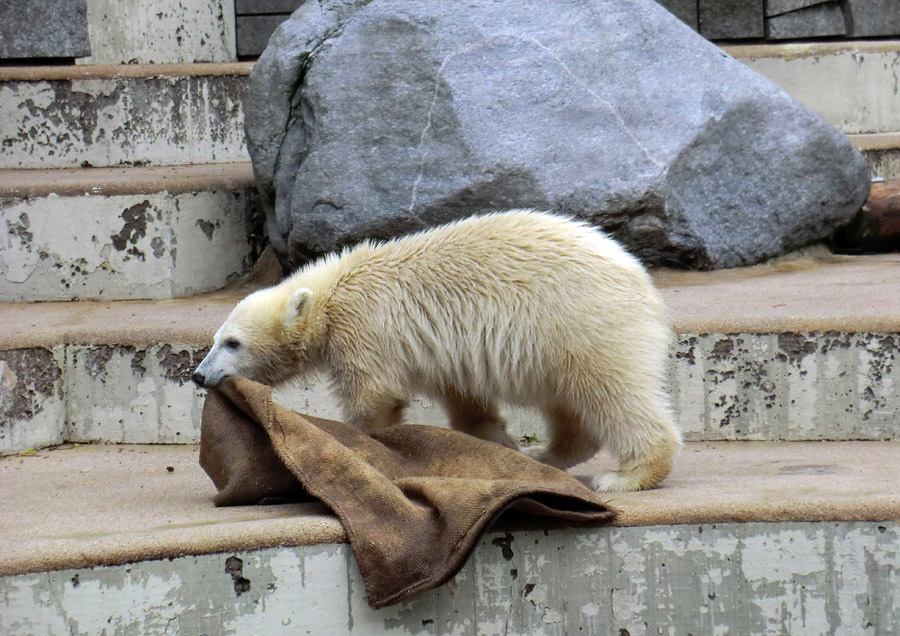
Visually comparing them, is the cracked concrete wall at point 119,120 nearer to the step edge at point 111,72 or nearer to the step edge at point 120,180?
the step edge at point 111,72

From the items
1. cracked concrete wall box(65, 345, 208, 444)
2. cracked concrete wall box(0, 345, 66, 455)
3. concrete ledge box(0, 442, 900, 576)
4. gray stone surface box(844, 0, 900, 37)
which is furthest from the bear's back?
gray stone surface box(844, 0, 900, 37)

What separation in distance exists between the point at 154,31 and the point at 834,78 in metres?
3.99

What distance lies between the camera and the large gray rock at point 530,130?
4.29 metres

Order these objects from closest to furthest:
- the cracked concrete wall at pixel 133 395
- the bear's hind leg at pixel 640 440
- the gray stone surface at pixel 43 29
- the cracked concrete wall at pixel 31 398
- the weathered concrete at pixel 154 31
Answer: the bear's hind leg at pixel 640 440 → the cracked concrete wall at pixel 31 398 → the cracked concrete wall at pixel 133 395 → the gray stone surface at pixel 43 29 → the weathered concrete at pixel 154 31

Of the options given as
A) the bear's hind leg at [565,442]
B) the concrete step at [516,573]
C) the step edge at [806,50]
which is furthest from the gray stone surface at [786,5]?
the concrete step at [516,573]

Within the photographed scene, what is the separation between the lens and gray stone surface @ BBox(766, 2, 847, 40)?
7.41 m

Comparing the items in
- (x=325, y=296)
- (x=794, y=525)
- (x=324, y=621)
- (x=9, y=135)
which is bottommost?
(x=324, y=621)

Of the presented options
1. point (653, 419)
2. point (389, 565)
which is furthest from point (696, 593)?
point (389, 565)

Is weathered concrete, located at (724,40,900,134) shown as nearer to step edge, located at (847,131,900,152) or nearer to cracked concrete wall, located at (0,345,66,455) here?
step edge, located at (847,131,900,152)

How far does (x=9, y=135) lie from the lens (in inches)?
213

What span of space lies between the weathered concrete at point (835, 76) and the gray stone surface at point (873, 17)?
2.87 ft

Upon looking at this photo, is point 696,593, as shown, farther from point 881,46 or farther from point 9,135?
point 881,46

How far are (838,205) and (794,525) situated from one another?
282 cm

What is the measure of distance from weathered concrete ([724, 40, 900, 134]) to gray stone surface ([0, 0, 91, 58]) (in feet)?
12.2
